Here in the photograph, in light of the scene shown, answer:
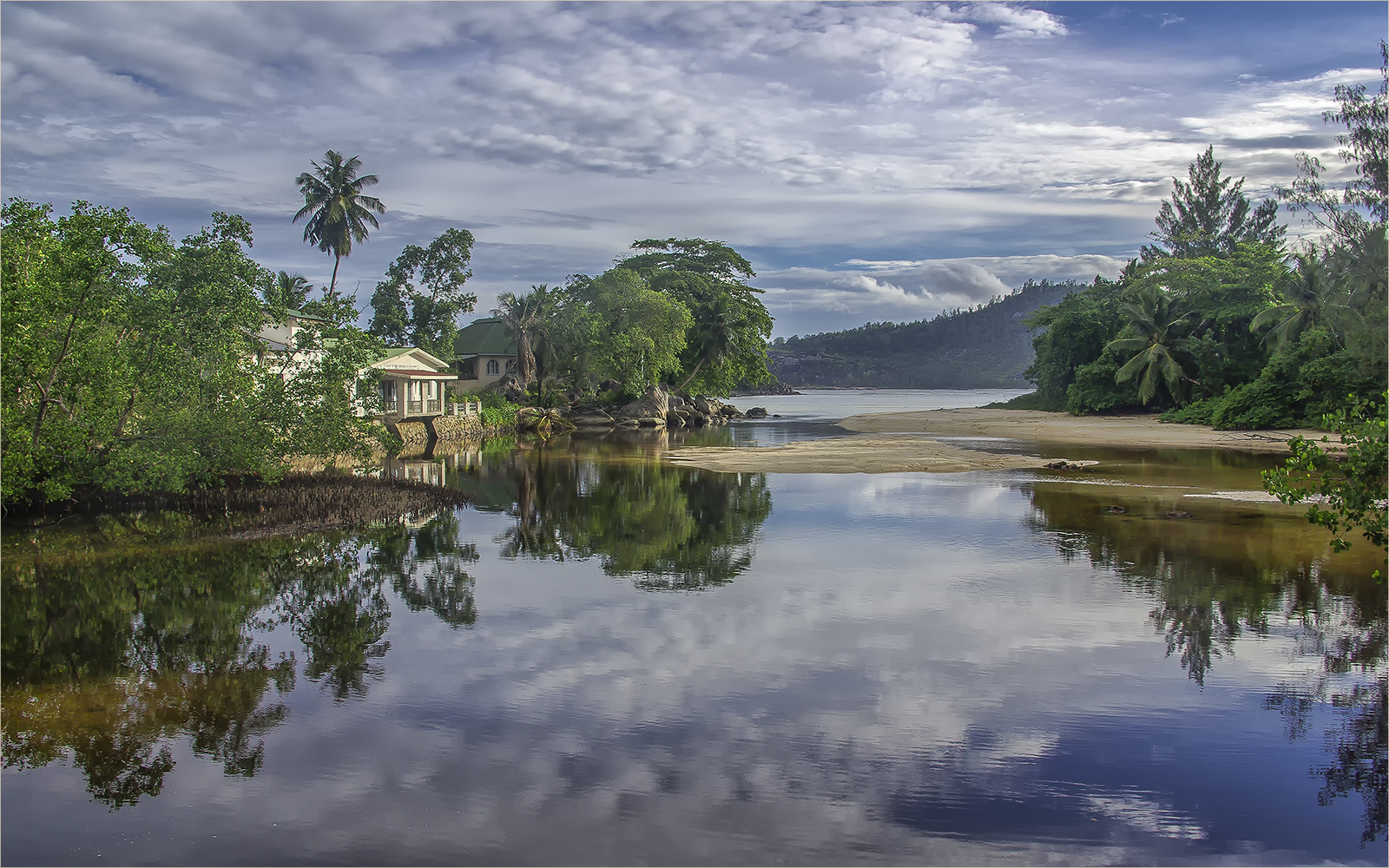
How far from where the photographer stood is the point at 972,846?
19.1 feet

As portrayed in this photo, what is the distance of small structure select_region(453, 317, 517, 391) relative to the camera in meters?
69.6

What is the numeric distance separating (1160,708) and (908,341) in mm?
190698

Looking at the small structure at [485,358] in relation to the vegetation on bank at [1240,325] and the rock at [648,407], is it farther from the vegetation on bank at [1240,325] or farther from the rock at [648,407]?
the vegetation on bank at [1240,325]

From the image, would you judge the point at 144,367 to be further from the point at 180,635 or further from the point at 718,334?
the point at 718,334

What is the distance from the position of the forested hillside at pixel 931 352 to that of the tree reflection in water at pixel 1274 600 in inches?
6202

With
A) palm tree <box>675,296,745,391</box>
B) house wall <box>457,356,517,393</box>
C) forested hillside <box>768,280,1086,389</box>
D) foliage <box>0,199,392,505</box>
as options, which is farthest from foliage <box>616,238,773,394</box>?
forested hillside <box>768,280,1086,389</box>

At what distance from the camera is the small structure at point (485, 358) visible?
69.6 m

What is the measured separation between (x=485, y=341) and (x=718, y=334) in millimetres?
18388

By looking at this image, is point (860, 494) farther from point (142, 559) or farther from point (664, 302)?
point (664, 302)

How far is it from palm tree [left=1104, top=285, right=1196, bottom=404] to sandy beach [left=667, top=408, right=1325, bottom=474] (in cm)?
209

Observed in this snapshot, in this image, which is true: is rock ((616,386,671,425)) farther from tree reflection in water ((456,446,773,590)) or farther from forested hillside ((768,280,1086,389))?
forested hillside ((768,280,1086,389))

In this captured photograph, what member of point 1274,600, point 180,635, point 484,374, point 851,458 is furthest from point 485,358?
point 1274,600

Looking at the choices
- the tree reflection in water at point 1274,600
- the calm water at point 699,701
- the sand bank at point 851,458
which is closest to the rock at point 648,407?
the sand bank at point 851,458

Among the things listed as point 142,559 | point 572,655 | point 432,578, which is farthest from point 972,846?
point 142,559
